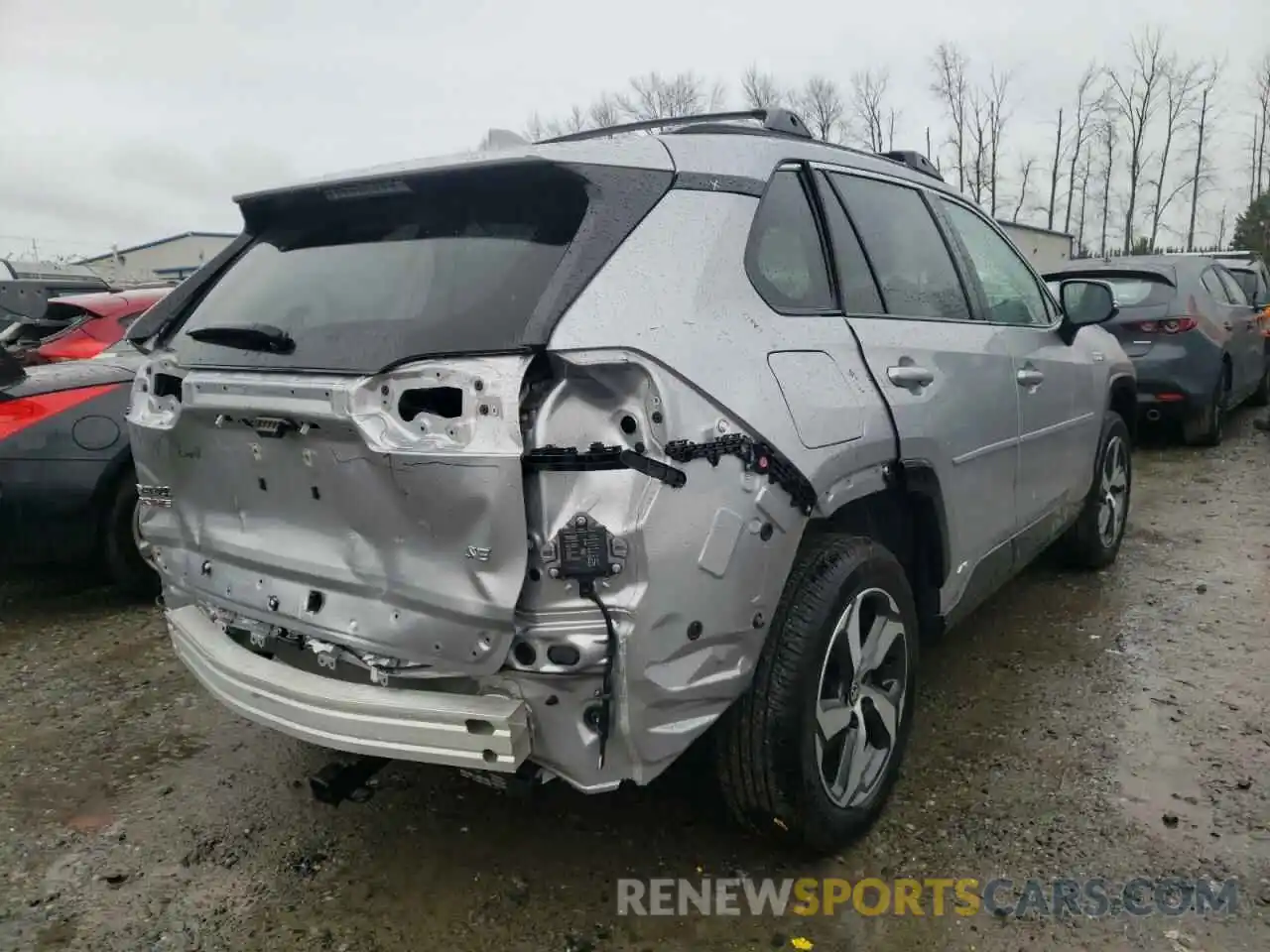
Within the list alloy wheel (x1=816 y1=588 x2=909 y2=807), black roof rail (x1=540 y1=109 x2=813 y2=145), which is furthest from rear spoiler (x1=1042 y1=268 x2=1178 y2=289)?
alloy wheel (x1=816 y1=588 x2=909 y2=807)

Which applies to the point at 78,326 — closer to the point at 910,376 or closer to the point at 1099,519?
the point at 910,376

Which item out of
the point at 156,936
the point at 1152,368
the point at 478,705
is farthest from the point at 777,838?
the point at 1152,368

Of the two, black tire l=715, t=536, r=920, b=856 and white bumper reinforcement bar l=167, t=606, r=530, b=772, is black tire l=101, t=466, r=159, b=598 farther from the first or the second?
black tire l=715, t=536, r=920, b=856

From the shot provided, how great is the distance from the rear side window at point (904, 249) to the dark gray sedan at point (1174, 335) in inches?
186

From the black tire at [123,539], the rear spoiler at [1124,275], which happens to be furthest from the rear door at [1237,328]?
the black tire at [123,539]

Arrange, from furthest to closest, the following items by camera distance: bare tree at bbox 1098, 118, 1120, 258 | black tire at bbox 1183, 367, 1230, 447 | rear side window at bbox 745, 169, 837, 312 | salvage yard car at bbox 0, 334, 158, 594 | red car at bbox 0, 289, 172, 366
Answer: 1. bare tree at bbox 1098, 118, 1120, 258
2. black tire at bbox 1183, 367, 1230, 447
3. red car at bbox 0, 289, 172, 366
4. salvage yard car at bbox 0, 334, 158, 594
5. rear side window at bbox 745, 169, 837, 312

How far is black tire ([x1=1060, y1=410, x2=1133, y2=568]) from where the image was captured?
14.9 ft

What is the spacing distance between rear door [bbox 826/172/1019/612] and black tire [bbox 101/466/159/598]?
11.8 feet

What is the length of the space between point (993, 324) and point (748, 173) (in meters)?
1.46

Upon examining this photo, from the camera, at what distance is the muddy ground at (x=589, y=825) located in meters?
2.31

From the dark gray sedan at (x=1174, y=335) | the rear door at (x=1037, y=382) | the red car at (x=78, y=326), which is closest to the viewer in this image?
the rear door at (x=1037, y=382)

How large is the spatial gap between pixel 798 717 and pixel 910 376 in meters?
1.06

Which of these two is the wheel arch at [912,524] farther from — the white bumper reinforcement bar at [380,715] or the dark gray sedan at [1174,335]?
the dark gray sedan at [1174,335]

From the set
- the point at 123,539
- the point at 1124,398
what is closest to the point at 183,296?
the point at 123,539
